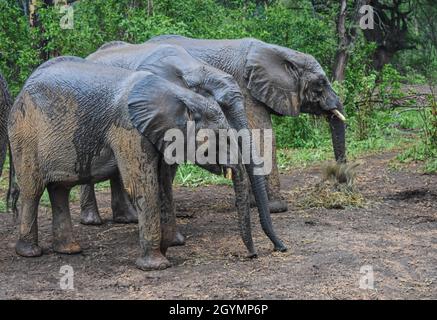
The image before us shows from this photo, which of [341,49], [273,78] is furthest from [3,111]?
[341,49]

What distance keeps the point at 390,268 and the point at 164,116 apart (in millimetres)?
2170

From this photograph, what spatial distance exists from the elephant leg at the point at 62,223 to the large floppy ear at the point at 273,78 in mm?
2787

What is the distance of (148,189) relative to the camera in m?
6.24

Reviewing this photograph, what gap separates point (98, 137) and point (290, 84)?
325 centimetres

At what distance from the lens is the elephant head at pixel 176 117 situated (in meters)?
6.05

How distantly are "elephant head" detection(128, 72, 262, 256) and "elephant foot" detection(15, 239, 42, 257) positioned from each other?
166 cm

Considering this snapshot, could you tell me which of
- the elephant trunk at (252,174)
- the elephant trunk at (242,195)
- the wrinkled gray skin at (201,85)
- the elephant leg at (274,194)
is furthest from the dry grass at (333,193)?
the elephant trunk at (242,195)

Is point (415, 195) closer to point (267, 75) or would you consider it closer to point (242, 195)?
point (267, 75)

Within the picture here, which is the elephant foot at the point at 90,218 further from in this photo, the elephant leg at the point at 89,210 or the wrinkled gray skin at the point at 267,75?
the wrinkled gray skin at the point at 267,75

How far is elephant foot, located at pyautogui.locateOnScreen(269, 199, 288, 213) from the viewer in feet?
28.8

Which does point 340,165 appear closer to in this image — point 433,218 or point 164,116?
point 433,218

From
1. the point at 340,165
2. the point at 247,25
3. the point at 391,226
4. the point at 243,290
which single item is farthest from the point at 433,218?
Answer: the point at 247,25

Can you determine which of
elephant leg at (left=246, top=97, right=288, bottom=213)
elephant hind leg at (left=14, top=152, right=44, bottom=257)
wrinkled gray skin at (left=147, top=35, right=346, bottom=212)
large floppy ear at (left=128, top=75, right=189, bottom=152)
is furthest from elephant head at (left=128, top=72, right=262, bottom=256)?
elephant leg at (left=246, top=97, right=288, bottom=213)

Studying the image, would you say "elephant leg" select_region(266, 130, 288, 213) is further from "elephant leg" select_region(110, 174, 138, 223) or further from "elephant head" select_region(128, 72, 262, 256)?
"elephant head" select_region(128, 72, 262, 256)
